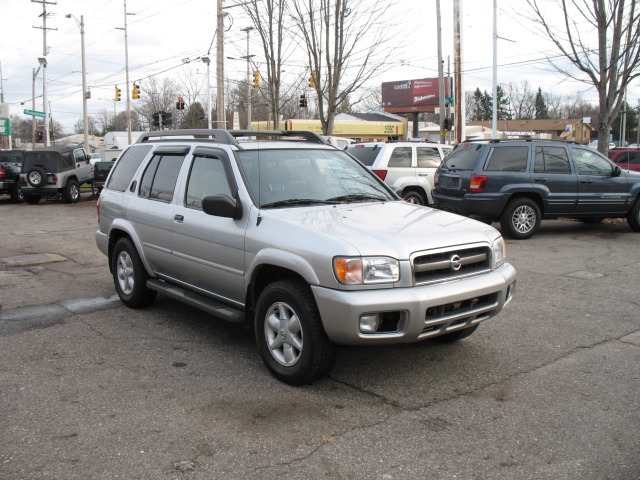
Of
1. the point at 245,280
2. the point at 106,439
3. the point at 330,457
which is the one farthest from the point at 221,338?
the point at 330,457

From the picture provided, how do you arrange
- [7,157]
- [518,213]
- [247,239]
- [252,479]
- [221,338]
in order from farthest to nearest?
[7,157]
[518,213]
[221,338]
[247,239]
[252,479]

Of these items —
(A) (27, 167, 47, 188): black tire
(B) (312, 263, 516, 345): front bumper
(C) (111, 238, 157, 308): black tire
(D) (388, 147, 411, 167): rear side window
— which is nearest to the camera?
(B) (312, 263, 516, 345): front bumper

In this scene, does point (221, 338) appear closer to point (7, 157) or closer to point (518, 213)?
point (518, 213)

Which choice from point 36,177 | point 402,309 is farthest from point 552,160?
point 36,177

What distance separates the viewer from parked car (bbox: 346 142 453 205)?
13.4 meters

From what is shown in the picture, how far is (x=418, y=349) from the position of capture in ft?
16.9

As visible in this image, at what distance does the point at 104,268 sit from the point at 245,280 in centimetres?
512

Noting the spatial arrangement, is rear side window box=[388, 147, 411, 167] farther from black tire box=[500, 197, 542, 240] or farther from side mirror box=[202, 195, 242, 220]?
side mirror box=[202, 195, 242, 220]

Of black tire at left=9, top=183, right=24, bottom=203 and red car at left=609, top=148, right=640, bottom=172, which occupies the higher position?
red car at left=609, top=148, right=640, bottom=172

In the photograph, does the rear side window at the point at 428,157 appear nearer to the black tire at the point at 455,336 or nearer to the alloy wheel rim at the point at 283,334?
the black tire at the point at 455,336

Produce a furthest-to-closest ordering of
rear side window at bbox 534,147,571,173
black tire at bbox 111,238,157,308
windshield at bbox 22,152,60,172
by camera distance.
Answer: windshield at bbox 22,152,60,172 < rear side window at bbox 534,147,571,173 < black tire at bbox 111,238,157,308

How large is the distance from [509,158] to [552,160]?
2.88ft

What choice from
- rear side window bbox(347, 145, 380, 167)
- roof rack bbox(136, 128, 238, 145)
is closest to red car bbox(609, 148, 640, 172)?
rear side window bbox(347, 145, 380, 167)

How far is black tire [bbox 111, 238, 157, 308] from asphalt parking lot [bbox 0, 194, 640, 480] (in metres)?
0.18
